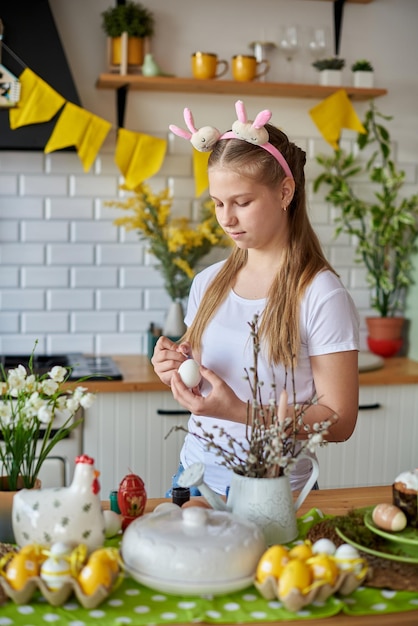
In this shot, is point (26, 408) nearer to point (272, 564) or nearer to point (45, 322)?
point (272, 564)

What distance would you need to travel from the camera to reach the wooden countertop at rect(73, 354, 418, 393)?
3.44 meters

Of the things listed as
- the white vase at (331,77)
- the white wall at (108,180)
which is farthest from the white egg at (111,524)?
the white vase at (331,77)

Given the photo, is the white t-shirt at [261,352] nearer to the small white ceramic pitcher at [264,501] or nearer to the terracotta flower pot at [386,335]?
the small white ceramic pitcher at [264,501]

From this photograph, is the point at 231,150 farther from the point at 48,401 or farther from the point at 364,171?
the point at 364,171

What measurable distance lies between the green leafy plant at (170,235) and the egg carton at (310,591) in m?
2.40

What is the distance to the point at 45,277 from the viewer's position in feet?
13.0

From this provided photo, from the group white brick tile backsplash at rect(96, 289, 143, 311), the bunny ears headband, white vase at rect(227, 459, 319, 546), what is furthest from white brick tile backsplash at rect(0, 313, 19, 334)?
white vase at rect(227, 459, 319, 546)

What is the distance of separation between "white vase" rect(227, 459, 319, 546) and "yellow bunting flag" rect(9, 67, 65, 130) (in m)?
2.37

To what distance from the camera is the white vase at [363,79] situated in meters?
4.02

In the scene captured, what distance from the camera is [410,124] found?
4227 millimetres

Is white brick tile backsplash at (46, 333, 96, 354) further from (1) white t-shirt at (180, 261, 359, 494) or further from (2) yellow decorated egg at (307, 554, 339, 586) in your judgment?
(2) yellow decorated egg at (307, 554, 339, 586)

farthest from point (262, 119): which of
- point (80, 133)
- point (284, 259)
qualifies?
point (80, 133)

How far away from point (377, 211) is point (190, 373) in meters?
2.37

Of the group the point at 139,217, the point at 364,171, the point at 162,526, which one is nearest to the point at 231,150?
the point at 162,526
